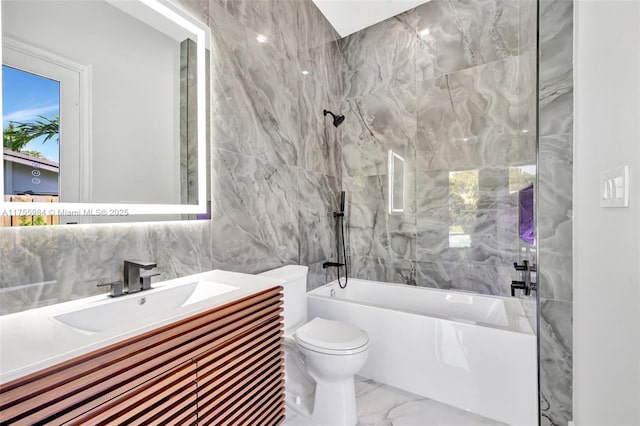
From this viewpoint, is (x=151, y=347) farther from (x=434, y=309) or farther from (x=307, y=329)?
(x=434, y=309)

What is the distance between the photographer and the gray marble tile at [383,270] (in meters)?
2.77

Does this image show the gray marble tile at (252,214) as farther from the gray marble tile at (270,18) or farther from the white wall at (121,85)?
the gray marble tile at (270,18)

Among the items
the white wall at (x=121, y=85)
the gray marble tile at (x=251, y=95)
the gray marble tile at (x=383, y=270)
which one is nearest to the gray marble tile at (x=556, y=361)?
the gray marble tile at (x=383, y=270)

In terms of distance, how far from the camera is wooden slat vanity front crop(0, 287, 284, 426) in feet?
2.25

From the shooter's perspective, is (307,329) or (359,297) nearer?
(307,329)

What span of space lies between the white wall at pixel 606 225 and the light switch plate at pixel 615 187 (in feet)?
0.08

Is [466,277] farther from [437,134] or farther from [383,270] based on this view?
[437,134]

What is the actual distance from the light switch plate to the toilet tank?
1531 mm

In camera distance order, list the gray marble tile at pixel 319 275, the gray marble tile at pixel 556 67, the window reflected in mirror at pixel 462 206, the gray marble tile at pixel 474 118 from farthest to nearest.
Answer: the gray marble tile at pixel 319 275
the window reflected in mirror at pixel 462 206
the gray marble tile at pixel 474 118
the gray marble tile at pixel 556 67

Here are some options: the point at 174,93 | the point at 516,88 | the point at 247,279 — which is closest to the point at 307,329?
the point at 247,279

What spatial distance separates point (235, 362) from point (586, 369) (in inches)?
56.2

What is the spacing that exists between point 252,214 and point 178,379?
117 cm

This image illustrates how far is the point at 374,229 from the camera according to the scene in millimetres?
2959

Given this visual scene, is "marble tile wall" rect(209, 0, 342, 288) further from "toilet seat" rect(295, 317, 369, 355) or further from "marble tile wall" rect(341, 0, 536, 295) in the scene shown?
"toilet seat" rect(295, 317, 369, 355)
